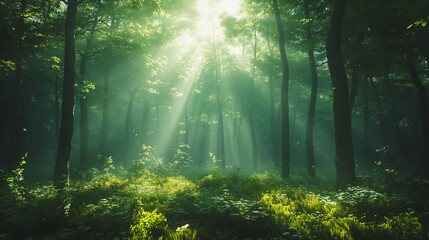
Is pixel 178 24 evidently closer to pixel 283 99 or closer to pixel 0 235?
pixel 283 99

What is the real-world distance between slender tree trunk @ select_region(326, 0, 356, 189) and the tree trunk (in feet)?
31.6

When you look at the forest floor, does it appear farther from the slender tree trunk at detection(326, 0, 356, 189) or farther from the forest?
the slender tree trunk at detection(326, 0, 356, 189)

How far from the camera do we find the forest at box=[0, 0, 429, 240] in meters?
4.62

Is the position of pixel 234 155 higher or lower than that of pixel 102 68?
lower

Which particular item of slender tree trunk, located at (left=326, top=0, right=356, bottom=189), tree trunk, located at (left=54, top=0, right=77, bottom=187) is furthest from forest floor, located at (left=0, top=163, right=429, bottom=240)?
tree trunk, located at (left=54, top=0, right=77, bottom=187)

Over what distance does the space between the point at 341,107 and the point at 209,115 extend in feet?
79.7

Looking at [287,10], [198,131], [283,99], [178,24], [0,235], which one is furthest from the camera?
[198,131]

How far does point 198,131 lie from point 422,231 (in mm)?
36305

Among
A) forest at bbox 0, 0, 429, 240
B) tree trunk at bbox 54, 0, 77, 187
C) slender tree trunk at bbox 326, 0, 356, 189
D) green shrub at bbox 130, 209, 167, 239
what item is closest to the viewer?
green shrub at bbox 130, 209, 167, 239

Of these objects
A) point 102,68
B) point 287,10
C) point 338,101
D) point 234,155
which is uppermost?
Answer: point 287,10

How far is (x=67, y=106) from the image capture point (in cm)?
794

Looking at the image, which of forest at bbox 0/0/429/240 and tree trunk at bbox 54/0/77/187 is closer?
forest at bbox 0/0/429/240

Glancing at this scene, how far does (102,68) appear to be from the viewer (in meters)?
18.8

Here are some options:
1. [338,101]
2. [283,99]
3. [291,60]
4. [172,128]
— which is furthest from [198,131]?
[338,101]
